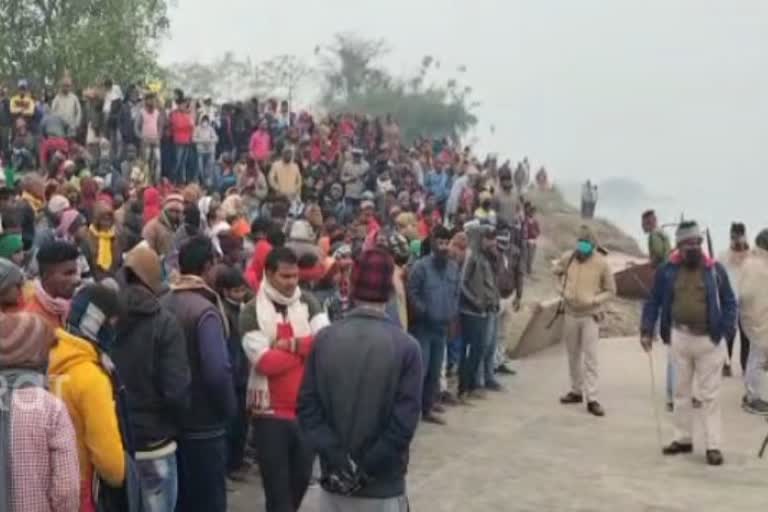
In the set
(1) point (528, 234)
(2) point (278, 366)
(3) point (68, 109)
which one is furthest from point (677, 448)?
(1) point (528, 234)

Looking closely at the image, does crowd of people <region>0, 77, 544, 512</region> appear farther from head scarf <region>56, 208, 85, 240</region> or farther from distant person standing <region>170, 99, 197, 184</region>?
distant person standing <region>170, 99, 197, 184</region>

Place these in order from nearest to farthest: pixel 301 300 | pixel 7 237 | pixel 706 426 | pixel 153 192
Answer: pixel 301 300
pixel 7 237
pixel 706 426
pixel 153 192

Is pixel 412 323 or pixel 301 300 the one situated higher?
pixel 301 300

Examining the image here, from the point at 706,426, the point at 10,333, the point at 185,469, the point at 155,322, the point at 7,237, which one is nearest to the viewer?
the point at 10,333

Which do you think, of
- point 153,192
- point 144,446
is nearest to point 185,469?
point 144,446

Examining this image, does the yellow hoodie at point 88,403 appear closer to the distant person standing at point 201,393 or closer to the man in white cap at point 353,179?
the distant person standing at point 201,393

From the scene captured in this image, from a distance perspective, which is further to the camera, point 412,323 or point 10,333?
point 412,323

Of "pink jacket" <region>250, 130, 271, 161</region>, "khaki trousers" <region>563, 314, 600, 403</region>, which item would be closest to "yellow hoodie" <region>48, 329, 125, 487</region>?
"khaki trousers" <region>563, 314, 600, 403</region>

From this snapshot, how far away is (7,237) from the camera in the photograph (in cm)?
849

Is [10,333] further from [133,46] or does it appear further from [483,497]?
[133,46]

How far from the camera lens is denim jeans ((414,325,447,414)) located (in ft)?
36.0

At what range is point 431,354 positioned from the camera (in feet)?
36.3

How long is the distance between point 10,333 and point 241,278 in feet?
11.2

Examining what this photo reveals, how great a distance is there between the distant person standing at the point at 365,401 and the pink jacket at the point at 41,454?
1189 millimetres
